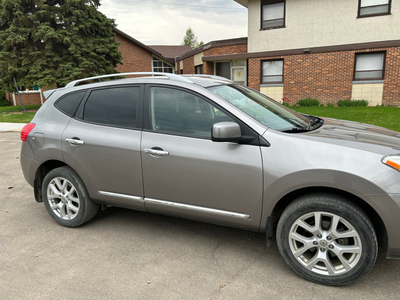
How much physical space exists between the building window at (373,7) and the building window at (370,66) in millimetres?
1775

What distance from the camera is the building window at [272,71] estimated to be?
17.8m

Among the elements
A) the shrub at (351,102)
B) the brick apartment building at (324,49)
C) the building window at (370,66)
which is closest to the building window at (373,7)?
the brick apartment building at (324,49)

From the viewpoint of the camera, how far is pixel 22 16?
17234 millimetres

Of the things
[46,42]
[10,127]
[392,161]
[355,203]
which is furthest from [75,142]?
[46,42]

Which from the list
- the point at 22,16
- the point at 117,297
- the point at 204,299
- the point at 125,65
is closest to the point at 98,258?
the point at 117,297

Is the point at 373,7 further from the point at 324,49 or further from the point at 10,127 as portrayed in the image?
the point at 10,127

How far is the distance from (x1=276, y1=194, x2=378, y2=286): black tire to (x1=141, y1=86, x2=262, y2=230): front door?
33 cm

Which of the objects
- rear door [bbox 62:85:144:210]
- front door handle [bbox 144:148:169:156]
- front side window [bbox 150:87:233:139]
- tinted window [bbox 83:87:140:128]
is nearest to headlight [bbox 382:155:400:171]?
front side window [bbox 150:87:233:139]

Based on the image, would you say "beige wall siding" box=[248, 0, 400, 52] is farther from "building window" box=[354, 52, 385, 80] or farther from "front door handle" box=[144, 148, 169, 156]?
"front door handle" box=[144, 148, 169, 156]

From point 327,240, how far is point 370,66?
50.8 feet

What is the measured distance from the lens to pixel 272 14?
17094mm

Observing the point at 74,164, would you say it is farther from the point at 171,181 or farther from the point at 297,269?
the point at 297,269

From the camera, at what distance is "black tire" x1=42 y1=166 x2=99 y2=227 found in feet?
12.5

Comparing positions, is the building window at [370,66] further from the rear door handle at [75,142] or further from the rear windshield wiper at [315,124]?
the rear door handle at [75,142]
